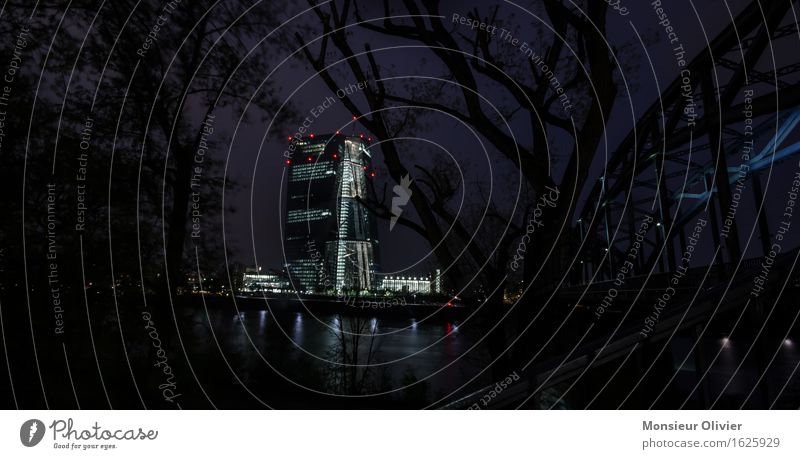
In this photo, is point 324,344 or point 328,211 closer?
point 328,211

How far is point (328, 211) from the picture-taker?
9.03m

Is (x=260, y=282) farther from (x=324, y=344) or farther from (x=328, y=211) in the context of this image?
(x=324, y=344)

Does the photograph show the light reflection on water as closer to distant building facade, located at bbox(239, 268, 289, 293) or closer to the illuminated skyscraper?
distant building facade, located at bbox(239, 268, 289, 293)

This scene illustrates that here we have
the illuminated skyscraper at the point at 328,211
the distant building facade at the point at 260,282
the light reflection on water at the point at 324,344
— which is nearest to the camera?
the illuminated skyscraper at the point at 328,211

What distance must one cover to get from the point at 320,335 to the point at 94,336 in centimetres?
3211

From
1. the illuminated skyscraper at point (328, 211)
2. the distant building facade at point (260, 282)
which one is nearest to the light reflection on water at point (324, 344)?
the distant building facade at point (260, 282)

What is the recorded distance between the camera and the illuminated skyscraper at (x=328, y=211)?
696 centimetres

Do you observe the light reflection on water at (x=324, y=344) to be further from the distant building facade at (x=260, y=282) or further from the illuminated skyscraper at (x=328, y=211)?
the illuminated skyscraper at (x=328, y=211)

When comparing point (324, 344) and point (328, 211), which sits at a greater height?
point (328, 211)

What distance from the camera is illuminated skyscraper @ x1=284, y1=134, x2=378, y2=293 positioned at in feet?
22.9

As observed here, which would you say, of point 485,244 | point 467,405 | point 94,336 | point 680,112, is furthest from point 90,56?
point 680,112

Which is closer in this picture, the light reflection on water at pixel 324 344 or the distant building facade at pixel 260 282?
the distant building facade at pixel 260 282

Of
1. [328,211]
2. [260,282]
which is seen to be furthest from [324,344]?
[328,211]

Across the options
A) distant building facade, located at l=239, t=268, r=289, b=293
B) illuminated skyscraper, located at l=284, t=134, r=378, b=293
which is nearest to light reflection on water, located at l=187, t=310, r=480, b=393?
distant building facade, located at l=239, t=268, r=289, b=293
